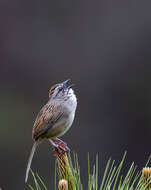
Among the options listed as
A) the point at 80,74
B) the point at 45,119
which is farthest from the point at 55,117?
the point at 80,74

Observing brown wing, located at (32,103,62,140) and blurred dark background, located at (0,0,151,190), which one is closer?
brown wing, located at (32,103,62,140)

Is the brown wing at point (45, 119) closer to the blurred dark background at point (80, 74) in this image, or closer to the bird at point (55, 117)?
the bird at point (55, 117)

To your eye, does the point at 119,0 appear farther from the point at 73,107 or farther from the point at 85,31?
the point at 73,107

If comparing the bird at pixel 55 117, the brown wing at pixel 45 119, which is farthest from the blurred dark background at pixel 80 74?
the brown wing at pixel 45 119

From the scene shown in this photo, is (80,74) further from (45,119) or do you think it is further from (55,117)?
(45,119)

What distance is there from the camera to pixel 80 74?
18609 millimetres

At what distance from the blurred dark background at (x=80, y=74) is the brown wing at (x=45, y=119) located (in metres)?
8.89

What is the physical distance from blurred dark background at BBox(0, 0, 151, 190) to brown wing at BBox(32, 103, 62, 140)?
889 centimetres

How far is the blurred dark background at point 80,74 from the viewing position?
666 inches

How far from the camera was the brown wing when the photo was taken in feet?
19.7

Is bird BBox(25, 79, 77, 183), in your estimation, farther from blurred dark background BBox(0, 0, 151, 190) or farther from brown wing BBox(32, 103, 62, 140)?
blurred dark background BBox(0, 0, 151, 190)

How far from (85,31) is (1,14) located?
8.71ft

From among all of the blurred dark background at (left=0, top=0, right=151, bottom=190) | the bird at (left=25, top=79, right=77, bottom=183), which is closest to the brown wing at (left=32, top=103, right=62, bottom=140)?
the bird at (left=25, top=79, right=77, bottom=183)

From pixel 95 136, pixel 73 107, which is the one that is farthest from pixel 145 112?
pixel 73 107
